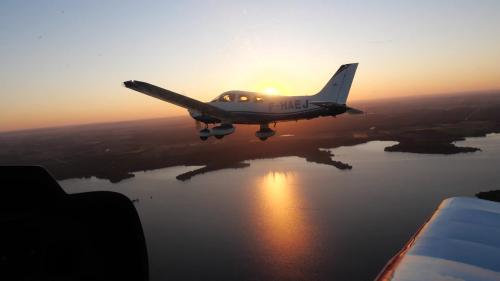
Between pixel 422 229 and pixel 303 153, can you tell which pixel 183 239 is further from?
pixel 303 153

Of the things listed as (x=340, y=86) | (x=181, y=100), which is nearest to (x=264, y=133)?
(x=181, y=100)

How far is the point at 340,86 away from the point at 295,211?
49.4 metres

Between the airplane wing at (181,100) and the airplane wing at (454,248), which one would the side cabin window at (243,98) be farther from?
the airplane wing at (454,248)

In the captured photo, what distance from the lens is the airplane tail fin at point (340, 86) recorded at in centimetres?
2070

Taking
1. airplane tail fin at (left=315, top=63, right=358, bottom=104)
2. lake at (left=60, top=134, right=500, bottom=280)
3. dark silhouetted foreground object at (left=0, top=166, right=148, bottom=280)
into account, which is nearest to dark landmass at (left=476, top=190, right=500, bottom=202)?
lake at (left=60, top=134, right=500, bottom=280)

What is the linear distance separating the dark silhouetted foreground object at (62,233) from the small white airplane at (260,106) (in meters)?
14.6

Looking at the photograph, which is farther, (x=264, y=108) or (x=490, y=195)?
(x=490, y=195)

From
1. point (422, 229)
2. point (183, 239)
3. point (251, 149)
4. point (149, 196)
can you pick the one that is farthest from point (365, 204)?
point (251, 149)

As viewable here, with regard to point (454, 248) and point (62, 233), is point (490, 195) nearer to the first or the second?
point (454, 248)

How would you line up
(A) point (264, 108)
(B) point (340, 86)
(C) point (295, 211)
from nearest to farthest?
(A) point (264, 108) → (B) point (340, 86) → (C) point (295, 211)

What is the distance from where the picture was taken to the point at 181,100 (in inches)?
720

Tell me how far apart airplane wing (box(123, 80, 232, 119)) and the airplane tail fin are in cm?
654

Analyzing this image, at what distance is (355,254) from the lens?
4788 centimetres

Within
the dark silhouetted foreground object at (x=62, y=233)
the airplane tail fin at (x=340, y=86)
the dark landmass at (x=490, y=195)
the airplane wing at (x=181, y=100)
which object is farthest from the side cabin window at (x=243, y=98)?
the dark landmass at (x=490, y=195)
